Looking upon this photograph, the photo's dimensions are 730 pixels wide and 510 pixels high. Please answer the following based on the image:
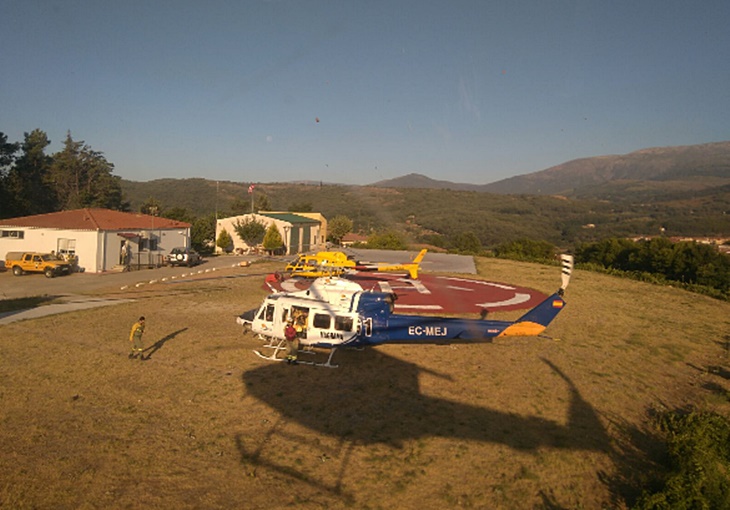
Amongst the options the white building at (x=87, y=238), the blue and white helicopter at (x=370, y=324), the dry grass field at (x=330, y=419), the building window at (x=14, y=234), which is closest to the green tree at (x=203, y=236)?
the white building at (x=87, y=238)

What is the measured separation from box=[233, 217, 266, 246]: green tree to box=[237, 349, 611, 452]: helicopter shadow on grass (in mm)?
37549

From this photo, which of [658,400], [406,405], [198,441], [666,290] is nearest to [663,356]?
[658,400]

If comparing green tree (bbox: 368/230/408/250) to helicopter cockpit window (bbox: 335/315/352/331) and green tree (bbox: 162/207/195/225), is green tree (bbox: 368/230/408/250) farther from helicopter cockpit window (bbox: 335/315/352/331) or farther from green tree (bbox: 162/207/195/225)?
helicopter cockpit window (bbox: 335/315/352/331)

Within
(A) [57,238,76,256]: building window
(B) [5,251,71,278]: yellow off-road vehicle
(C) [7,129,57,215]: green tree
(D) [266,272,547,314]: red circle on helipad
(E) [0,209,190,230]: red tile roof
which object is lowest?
(D) [266,272,547,314]: red circle on helipad

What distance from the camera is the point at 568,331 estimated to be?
17594mm

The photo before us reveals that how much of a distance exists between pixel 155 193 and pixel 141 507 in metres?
153

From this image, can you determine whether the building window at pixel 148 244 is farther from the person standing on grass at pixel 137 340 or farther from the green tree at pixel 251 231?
the person standing on grass at pixel 137 340

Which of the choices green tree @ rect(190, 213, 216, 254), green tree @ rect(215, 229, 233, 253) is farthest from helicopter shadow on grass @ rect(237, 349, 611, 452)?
green tree @ rect(190, 213, 216, 254)

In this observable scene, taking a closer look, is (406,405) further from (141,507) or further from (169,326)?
(169,326)

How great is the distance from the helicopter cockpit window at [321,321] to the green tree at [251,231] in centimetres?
3702

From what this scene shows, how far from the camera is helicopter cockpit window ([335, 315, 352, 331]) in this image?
41.9ft

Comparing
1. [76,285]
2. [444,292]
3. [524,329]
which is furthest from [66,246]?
[524,329]

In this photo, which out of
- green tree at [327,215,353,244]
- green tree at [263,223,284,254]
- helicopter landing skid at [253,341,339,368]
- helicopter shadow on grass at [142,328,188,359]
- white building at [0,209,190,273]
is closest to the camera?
helicopter landing skid at [253,341,339,368]

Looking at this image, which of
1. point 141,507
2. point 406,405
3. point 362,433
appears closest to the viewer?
point 141,507
